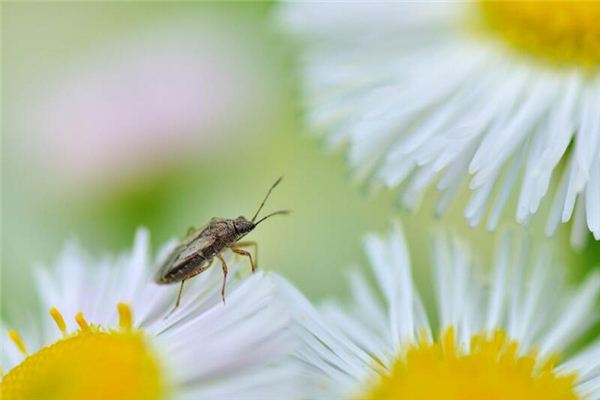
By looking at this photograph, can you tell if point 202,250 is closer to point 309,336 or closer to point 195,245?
point 195,245

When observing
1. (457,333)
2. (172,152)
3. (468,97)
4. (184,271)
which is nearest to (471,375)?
(457,333)

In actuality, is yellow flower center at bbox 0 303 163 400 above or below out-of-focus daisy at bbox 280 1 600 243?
below

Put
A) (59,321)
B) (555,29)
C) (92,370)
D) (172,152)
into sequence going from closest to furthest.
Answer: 1. (92,370)
2. (59,321)
3. (555,29)
4. (172,152)

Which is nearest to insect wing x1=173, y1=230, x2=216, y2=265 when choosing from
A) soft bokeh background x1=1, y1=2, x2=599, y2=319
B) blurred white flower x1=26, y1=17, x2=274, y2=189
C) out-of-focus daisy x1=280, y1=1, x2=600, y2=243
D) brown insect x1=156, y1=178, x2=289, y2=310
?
brown insect x1=156, y1=178, x2=289, y2=310

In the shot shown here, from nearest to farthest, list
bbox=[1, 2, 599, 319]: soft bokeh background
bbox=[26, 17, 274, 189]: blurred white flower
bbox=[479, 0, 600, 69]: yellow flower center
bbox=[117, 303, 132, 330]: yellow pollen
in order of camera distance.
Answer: bbox=[117, 303, 132, 330]: yellow pollen < bbox=[479, 0, 600, 69]: yellow flower center < bbox=[1, 2, 599, 319]: soft bokeh background < bbox=[26, 17, 274, 189]: blurred white flower

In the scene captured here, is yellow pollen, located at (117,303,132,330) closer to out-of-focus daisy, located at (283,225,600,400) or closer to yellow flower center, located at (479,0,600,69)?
out-of-focus daisy, located at (283,225,600,400)

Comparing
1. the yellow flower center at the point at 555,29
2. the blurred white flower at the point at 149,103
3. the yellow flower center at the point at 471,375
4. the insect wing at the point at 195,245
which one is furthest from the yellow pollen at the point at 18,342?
the blurred white flower at the point at 149,103

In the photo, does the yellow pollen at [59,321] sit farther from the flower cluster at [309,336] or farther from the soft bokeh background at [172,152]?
the soft bokeh background at [172,152]

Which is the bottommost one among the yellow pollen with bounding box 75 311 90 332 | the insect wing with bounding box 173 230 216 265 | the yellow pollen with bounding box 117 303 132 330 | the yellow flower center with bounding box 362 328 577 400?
the yellow flower center with bounding box 362 328 577 400
